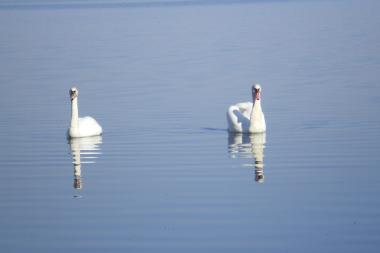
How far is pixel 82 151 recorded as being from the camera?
20.0m

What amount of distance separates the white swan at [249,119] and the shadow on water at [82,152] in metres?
2.66

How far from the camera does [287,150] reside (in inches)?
738

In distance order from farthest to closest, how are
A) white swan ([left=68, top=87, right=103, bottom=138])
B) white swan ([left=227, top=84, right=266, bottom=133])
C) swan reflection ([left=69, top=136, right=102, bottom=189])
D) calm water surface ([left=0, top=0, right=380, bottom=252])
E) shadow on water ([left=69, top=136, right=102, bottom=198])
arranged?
white swan ([left=68, top=87, right=103, bottom=138])
white swan ([left=227, top=84, right=266, bottom=133])
swan reflection ([left=69, top=136, right=102, bottom=189])
shadow on water ([left=69, top=136, right=102, bottom=198])
calm water surface ([left=0, top=0, right=380, bottom=252])

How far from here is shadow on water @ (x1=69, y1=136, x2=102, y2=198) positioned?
667 inches

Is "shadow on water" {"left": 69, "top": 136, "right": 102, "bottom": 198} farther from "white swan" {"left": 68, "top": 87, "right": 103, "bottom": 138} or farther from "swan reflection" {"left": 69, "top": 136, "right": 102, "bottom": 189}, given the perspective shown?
"white swan" {"left": 68, "top": 87, "right": 103, "bottom": 138}

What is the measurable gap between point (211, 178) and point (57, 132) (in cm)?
674

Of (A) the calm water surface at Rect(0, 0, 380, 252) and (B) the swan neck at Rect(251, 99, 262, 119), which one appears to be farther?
(B) the swan neck at Rect(251, 99, 262, 119)

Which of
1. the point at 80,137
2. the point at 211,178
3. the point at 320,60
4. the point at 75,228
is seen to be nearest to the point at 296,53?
the point at 320,60

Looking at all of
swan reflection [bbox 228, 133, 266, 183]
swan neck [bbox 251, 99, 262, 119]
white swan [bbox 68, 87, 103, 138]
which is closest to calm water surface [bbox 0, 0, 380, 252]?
swan reflection [bbox 228, 133, 266, 183]

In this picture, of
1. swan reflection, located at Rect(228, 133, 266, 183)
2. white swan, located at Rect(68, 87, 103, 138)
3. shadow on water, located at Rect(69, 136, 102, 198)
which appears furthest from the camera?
white swan, located at Rect(68, 87, 103, 138)

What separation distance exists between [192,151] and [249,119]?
3.41 meters

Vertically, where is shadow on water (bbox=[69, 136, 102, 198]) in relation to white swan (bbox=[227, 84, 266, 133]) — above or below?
below

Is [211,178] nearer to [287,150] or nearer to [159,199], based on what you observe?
[159,199]

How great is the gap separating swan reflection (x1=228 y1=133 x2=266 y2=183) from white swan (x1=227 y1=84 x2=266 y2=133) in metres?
0.13
